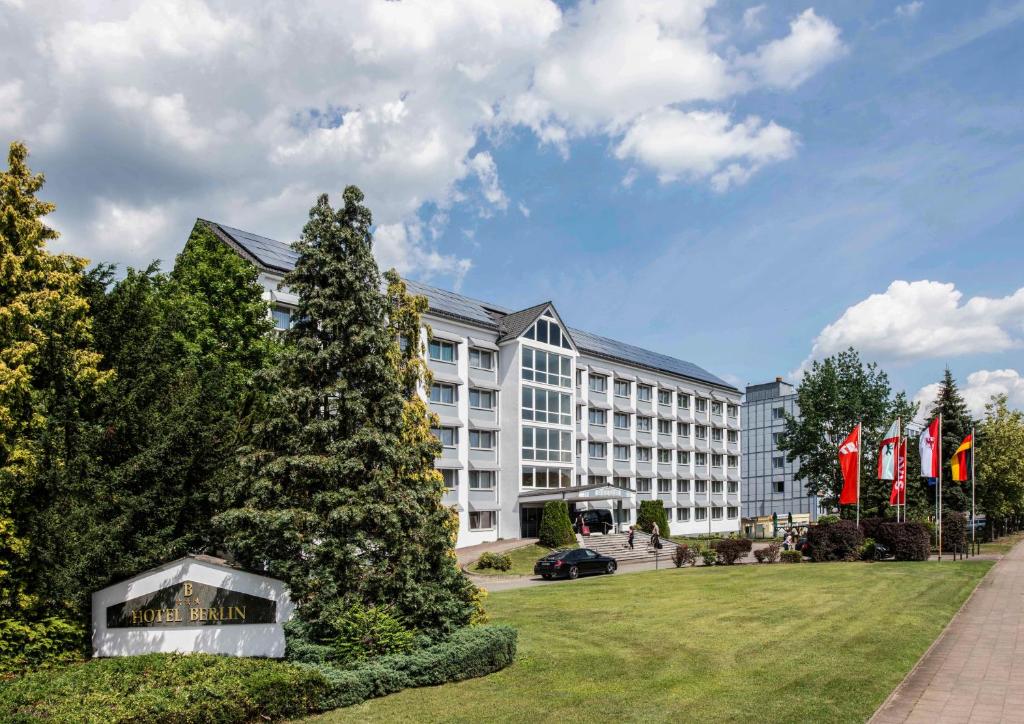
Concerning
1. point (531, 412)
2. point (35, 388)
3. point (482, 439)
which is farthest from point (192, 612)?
point (531, 412)

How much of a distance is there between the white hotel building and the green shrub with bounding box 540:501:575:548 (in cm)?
261

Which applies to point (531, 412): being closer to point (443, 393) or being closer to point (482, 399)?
point (482, 399)

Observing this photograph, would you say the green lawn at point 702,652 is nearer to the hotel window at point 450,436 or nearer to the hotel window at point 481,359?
the hotel window at point 450,436

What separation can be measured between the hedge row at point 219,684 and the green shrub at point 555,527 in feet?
102

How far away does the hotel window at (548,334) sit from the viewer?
169 ft

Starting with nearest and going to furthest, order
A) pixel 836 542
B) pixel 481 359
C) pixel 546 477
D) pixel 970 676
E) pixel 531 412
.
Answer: pixel 970 676, pixel 836 542, pixel 481 359, pixel 531 412, pixel 546 477

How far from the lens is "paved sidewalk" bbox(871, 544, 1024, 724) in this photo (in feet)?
39.3

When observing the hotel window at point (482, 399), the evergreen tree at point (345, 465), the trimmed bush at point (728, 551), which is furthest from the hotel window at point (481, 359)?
the evergreen tree at point (345, 465)

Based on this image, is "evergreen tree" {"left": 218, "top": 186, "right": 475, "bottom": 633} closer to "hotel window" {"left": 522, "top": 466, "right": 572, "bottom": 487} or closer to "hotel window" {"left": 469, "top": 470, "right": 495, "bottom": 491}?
"hotel window" {"left": 469, "top": 470, "right": 495, "bottom": 491}

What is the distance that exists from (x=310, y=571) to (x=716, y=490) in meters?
67.1

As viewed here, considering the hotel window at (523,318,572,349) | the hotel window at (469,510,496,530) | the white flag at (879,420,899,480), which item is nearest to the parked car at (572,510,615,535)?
the hotel window at (469,510,496,530)

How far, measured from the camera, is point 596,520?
174ft

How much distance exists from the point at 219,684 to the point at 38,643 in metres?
5.75

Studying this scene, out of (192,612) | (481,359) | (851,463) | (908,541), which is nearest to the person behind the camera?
(192,612)
